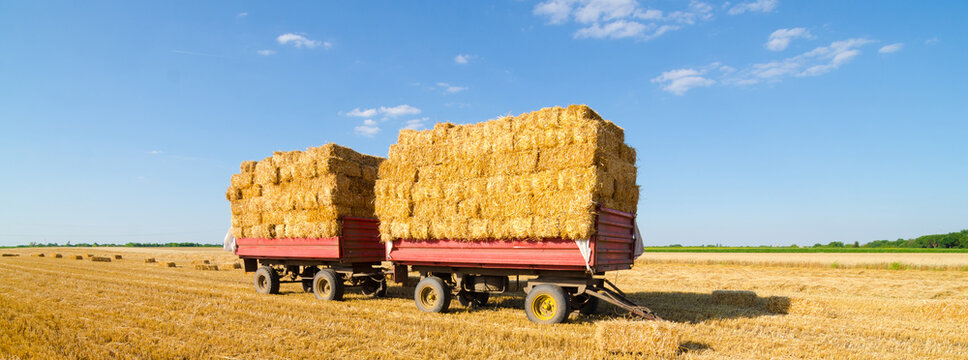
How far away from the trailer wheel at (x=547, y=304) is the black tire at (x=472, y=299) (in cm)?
A: 203

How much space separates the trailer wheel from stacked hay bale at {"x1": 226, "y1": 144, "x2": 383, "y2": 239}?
5.30 m

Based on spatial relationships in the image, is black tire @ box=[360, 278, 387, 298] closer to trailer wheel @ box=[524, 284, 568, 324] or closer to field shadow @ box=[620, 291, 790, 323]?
trailer wheel @ box=[524, 284, 568, 324]

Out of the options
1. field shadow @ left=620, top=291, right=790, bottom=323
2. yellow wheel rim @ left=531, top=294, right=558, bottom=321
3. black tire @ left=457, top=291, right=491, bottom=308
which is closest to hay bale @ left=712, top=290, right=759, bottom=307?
field shadow @ left=620, top=291, right=790, bottom=323

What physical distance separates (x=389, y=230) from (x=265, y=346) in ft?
14.9

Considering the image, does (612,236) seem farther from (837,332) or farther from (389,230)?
(389,230)

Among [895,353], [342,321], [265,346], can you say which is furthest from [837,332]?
[265,346]

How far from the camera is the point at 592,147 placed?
8383mm

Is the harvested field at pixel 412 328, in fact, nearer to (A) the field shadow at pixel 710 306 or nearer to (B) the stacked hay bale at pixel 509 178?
(A) the field shadow at pixel 710 306

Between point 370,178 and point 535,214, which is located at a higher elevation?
point 370,178

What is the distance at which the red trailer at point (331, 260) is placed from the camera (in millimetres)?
12125

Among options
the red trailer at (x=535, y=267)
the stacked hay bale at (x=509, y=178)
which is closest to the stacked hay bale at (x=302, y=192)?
the stacked hay bale at (x=509, y=178)

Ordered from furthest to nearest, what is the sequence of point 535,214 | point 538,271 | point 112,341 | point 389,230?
point 389,230 < point 538,271 < point 535,214 < point 112,341

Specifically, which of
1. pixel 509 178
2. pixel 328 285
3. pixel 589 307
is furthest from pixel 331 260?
pixel 589 307

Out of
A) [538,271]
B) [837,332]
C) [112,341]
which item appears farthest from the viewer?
[538,271]
